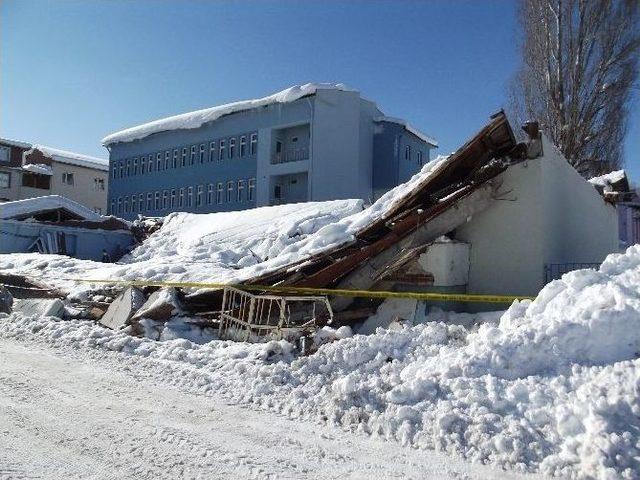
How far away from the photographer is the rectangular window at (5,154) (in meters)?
45.0

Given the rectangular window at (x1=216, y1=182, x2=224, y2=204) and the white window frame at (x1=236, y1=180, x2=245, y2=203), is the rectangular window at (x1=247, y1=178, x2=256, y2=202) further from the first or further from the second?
the rectangular window at (x1=216, y1=182, x2=224, y2=204)

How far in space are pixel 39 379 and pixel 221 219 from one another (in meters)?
14.1

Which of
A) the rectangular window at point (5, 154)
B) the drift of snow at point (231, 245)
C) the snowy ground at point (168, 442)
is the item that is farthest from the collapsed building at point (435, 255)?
Result: the rectangular window at point (5, 154)

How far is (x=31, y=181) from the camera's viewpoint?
45.9 meters

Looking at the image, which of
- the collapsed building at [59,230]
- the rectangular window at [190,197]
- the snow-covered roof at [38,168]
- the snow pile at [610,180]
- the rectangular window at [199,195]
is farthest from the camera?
the snow-covered roof at [38,168]

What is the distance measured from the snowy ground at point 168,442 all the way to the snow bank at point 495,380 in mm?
315

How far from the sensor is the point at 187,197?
35.2 m

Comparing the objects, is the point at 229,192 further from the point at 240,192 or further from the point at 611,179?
the point at 611,179

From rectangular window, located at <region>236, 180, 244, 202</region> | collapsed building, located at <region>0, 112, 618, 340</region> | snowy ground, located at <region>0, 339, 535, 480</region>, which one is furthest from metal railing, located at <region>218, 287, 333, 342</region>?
rectangular window, located at <region>236, 180, 244, 202</region>

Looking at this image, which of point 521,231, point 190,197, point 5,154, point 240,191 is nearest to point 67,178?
point 5,154

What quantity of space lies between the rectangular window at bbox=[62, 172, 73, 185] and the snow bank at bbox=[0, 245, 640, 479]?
48.5 meters

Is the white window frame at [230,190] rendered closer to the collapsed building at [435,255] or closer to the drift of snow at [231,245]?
the drift of snow at [231,245]

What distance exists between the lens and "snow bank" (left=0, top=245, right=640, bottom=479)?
13.2 feet

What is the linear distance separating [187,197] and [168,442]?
106 feet
